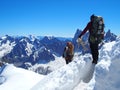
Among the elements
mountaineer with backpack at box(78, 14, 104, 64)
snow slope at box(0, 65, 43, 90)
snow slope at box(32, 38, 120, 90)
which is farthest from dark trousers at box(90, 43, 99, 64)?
snow slope at box(0, 65, 43, 90)

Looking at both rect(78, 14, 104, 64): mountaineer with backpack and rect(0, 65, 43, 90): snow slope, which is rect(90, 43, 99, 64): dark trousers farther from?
rect(0, 65, 43, 90): snow slope

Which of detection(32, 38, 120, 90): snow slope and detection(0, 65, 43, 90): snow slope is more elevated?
detection(32, 38, 120, 90): snow slope

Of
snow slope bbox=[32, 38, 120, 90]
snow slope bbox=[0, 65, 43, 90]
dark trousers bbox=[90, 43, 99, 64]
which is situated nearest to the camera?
snow slope bbox=[32, 38, 120, 90]

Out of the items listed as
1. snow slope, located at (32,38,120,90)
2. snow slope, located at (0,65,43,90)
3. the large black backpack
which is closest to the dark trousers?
the large black backpack

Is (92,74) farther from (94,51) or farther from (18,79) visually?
(18,79)

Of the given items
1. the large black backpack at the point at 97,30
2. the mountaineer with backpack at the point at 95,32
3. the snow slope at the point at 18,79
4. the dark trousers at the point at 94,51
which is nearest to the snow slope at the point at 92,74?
the dark trousers at the point at 94,51

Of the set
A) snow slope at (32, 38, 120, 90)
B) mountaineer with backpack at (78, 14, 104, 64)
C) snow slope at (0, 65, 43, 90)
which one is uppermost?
mountaineer with backpack at (78, 14, 104, 64)

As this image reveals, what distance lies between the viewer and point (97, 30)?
1506 centimetres

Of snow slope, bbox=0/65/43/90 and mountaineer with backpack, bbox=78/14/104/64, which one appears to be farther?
snow slope, bbox=0/65/43/90

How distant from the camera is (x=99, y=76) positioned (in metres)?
10.6

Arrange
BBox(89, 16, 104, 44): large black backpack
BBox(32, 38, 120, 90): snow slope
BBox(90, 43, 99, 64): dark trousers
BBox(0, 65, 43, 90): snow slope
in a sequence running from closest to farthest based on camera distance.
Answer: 1. BBox(32, 38, 120, 90): snow slope
2. BBox(89, 16, 104, 44): large black backpack
3. BBox(90, 43, 99, 64): dark trousers
4. BBox(0, 65, 43, 90): snow slope

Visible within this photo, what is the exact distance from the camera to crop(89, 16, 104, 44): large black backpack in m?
15.0

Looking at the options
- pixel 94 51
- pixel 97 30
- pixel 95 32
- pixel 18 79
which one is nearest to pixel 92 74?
pixel 94 51

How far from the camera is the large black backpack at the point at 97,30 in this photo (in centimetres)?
1500
